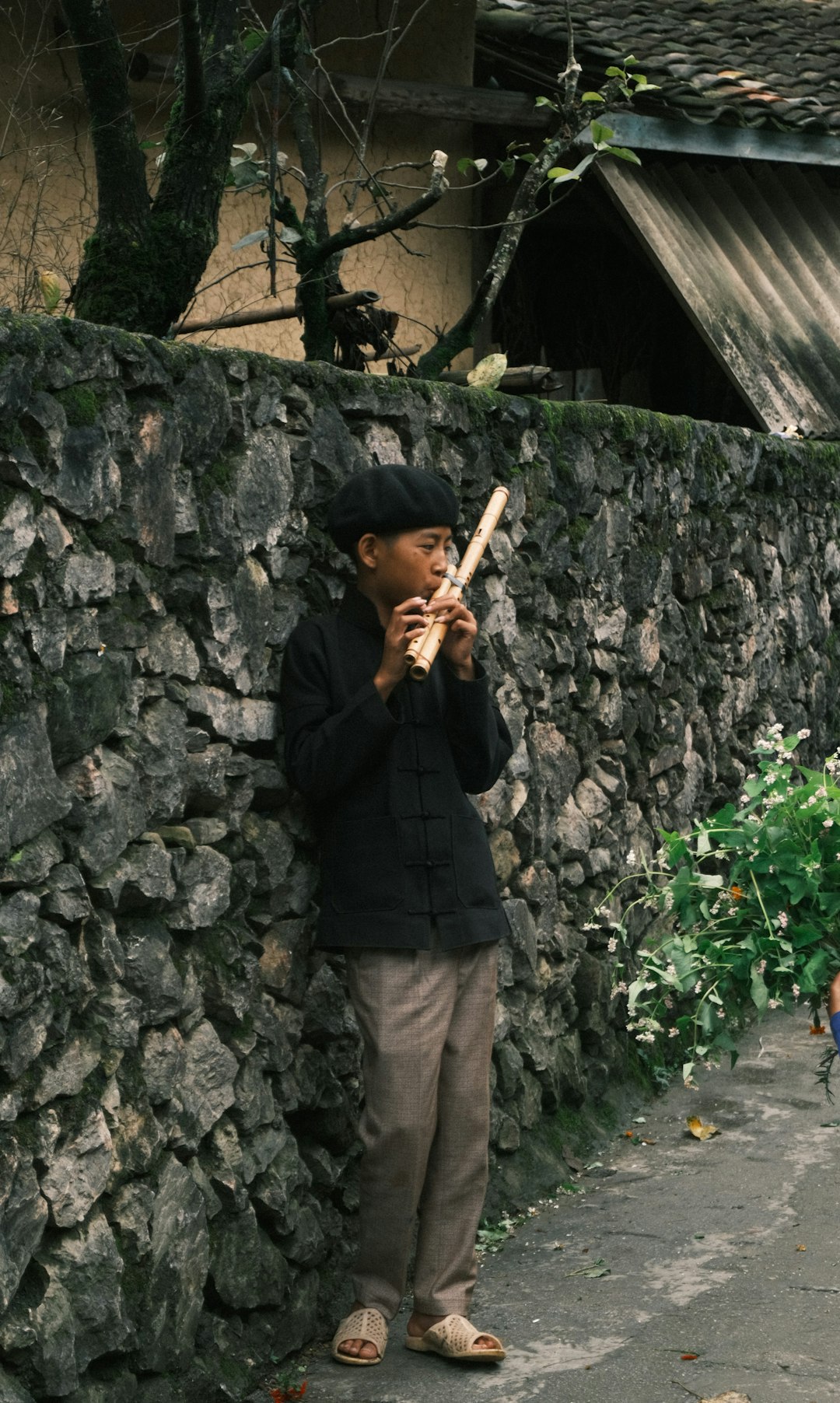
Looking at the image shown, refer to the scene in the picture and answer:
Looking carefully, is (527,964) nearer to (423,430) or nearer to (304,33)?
(423,430)

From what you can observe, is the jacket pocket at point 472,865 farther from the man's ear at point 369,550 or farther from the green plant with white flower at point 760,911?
the man's ear at point 369,550

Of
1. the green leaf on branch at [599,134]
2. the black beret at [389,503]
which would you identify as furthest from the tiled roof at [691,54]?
the black beret at [389,503]

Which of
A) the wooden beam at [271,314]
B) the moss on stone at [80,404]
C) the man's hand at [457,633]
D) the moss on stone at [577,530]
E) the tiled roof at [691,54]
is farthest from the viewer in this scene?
the tiled roof at [691,54]

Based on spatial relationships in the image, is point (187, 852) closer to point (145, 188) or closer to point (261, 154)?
point (145, 188)

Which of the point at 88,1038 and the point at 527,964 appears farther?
the point at 527,964

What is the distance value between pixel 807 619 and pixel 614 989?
2973mm

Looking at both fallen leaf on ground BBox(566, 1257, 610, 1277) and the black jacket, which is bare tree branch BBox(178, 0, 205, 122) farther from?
fallen leaf on ground BBox(566, 1257, 610, 1277)

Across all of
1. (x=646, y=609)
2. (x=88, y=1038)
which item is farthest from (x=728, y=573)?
(x=88, y=1038)

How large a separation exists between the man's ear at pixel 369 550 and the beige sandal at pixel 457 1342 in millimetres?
1761

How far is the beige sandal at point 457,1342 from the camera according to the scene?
3.79 metres

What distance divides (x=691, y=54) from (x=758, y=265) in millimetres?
1305

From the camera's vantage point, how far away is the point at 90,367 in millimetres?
3230

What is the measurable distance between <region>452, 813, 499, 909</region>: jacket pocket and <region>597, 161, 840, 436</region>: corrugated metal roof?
546 cm

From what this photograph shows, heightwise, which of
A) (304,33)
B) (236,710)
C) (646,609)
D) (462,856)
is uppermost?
(304,33)
